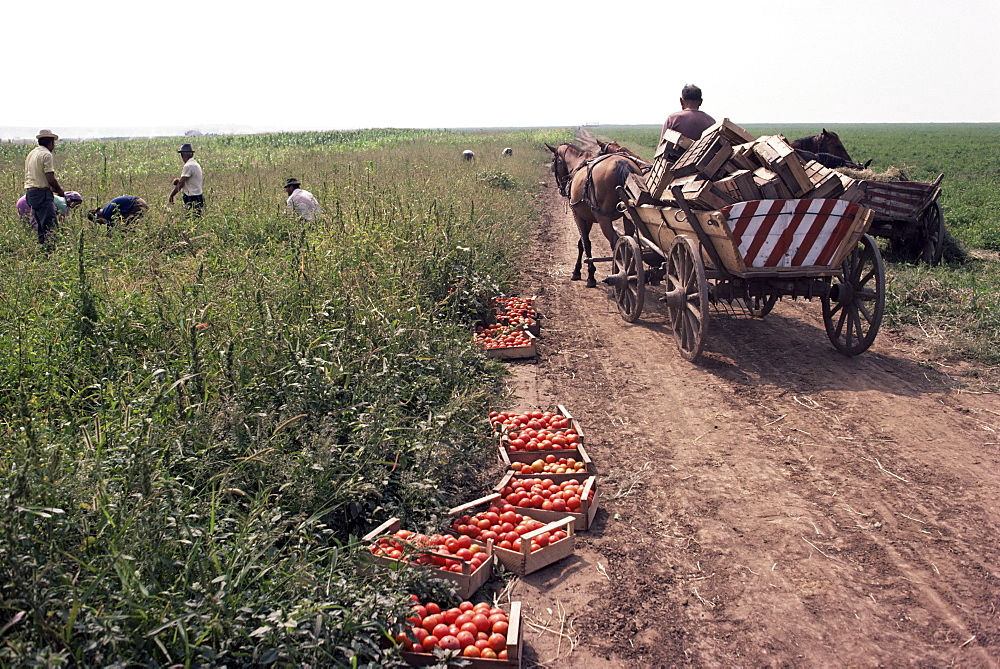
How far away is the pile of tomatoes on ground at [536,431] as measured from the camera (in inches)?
190

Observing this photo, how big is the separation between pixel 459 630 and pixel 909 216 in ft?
31.5

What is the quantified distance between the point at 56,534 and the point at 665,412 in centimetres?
436

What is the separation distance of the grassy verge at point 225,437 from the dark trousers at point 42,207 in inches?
63.6

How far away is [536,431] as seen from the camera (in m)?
5.05

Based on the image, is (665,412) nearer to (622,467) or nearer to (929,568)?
(622,467)

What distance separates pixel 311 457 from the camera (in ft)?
11.1

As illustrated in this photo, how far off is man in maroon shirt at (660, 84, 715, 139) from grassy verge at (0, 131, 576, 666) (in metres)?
3.22

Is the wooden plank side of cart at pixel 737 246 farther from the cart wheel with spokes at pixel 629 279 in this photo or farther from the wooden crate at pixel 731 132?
the cart wheel with spokes at pixel 629 279

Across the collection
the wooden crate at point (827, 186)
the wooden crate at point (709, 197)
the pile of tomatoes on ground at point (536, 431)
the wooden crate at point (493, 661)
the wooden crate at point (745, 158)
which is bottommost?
the wooden crate at point (493, 661)

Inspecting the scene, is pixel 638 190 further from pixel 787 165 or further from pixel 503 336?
pixel 503 336

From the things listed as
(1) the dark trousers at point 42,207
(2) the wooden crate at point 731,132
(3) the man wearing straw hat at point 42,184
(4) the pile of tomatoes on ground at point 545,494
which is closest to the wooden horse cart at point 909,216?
(2) the wooden crate at point 731,132

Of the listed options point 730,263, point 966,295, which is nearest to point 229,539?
point 730,263

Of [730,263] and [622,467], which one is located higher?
[730,263]

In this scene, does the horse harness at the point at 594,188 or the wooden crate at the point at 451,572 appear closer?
the wooden crate at the point at 451,572
